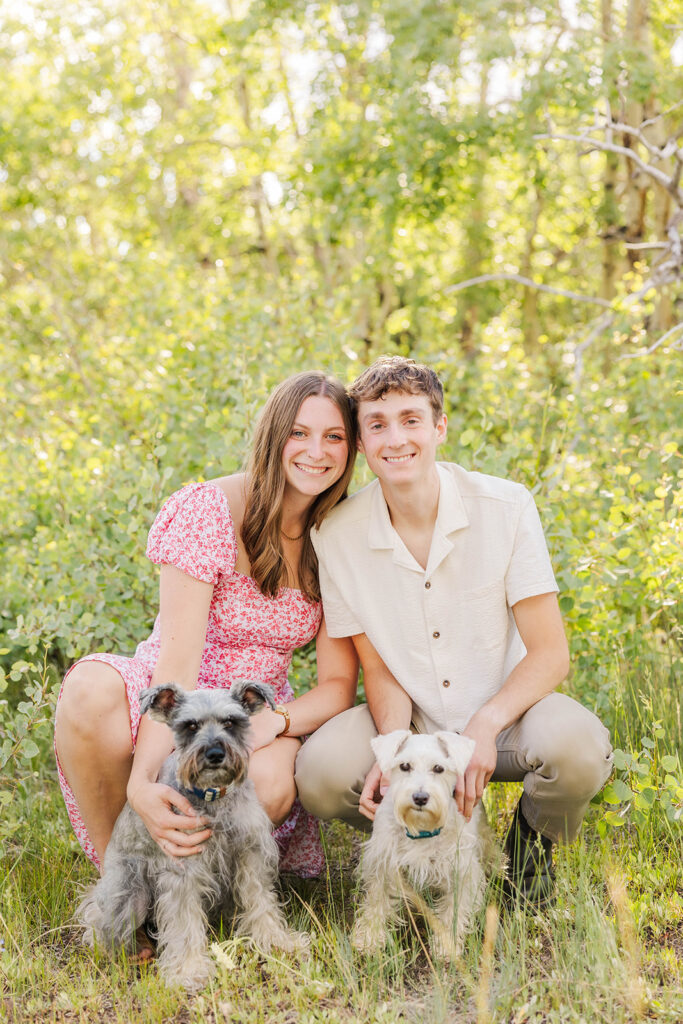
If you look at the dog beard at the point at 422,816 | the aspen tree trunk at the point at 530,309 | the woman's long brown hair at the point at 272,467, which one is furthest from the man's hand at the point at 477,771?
the aspen tree trunk at the point at 530,309

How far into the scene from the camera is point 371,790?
3.31m

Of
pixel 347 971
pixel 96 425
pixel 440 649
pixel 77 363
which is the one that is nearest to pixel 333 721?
pixel 440 649

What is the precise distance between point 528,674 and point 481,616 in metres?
0.28

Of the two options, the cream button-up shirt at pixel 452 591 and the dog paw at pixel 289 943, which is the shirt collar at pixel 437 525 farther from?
the dog paw at pixel 289 943

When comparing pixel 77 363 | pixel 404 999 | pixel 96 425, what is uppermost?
pixel 77 363

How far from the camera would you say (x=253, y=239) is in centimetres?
1565

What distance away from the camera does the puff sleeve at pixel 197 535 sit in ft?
11.1

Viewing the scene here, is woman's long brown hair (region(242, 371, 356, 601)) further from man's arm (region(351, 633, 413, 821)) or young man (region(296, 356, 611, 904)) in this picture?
man's arm (region(351, 633, 413, 821))

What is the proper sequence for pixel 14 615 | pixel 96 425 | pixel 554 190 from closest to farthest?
1. pixel 14 615
2. pixel 96 425
3. pixel 554 190

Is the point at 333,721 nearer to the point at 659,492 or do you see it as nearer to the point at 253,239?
the point at 659,492

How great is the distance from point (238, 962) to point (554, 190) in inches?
457

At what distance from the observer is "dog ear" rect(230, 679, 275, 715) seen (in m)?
3.14

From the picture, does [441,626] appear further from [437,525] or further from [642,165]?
[642,165]

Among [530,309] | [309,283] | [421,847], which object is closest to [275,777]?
[421,847]
